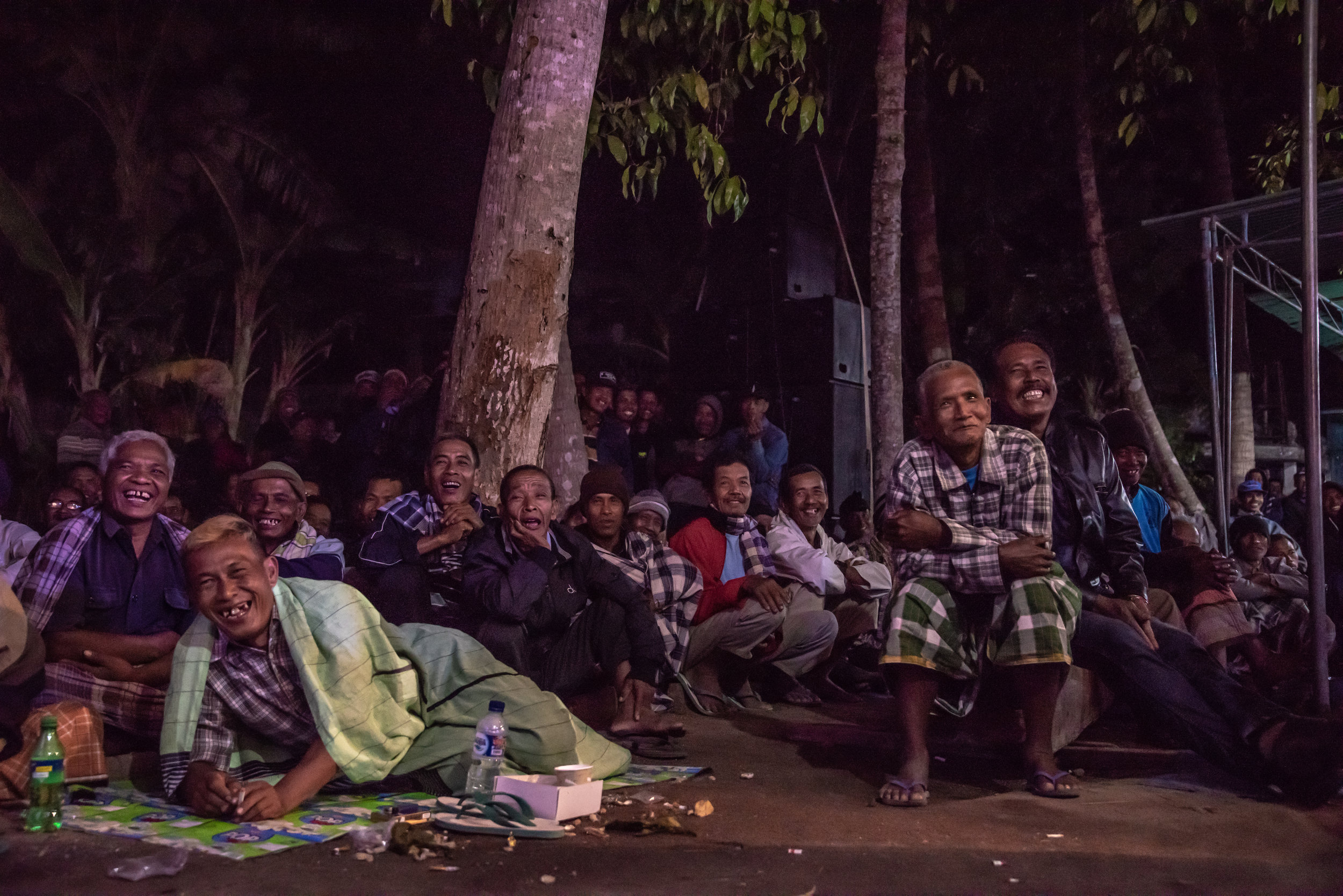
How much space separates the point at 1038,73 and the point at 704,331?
4.97m

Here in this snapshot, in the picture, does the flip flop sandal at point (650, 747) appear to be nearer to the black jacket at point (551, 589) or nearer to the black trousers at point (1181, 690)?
the black jacket at point (551, 589)

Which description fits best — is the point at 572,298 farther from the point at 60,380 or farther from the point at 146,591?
the point at 146,591

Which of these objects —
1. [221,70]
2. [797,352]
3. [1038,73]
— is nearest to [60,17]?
[221,70]

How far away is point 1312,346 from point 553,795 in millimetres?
3112

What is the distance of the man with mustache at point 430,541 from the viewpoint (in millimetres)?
4941

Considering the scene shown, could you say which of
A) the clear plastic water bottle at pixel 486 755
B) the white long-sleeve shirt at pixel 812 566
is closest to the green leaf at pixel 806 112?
the white long-sleeve shirt at pixel 812 566

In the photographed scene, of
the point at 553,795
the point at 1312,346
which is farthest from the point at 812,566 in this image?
the point at 553,795

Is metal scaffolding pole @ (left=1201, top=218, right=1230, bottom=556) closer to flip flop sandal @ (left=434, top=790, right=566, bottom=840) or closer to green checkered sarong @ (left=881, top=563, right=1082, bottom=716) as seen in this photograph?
green checkered sarong @ (left=881, top=563, right=1082, bottom=716)

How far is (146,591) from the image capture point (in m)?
4.50

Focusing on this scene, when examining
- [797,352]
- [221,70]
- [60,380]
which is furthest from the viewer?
[60,380]

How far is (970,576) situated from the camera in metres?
4.20

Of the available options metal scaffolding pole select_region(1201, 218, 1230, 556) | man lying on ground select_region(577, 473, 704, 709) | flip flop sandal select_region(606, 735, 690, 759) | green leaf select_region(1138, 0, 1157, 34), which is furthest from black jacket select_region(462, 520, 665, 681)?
metal scaffolding pole select_region(1201, 218, 1230, 556)

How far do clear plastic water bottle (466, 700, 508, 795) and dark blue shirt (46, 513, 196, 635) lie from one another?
54.5 inches

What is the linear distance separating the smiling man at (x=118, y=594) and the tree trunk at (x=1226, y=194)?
1345 cm
